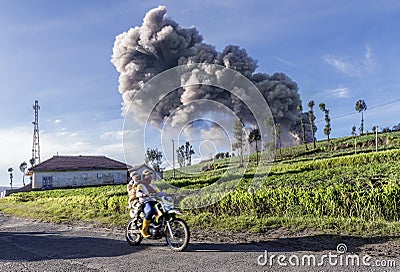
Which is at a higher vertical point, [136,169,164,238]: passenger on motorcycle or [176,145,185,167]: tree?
[176,145,185,167]: tree

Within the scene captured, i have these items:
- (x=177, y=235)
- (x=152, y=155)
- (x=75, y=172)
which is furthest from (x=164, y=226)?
(x=75, y=172)

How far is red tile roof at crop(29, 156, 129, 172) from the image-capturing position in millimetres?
42812

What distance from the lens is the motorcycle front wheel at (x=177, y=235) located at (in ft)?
20.1

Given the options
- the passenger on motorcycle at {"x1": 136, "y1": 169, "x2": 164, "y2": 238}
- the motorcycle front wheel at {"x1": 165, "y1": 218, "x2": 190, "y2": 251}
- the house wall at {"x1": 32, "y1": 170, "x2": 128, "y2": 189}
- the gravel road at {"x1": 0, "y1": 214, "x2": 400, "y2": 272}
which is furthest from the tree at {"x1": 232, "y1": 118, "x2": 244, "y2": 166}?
the house wall at {"x1": 32, "y1": 170, "x2": 128, "y2": 189}

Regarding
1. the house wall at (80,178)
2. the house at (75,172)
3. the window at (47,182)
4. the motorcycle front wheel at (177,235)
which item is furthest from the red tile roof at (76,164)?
the motorcycle front wheel at (177,235)

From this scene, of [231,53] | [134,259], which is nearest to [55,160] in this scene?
[231,53]

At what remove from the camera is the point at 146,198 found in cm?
681

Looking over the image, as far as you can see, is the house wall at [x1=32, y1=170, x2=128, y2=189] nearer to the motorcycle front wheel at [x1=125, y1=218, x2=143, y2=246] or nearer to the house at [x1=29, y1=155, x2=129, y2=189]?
the house at [x1=29, y1=155, x2=129, y2=189]

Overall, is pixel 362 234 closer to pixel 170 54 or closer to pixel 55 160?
pixel 170 54

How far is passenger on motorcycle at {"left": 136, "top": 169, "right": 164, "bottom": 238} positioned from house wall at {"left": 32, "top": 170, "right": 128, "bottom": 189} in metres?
38.3

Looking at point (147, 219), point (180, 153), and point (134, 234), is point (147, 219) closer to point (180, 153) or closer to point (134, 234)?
point (134, 234)

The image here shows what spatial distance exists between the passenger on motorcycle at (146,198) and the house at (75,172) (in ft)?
126

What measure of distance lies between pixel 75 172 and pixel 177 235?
130 ft

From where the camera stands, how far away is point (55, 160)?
44938 millimetres
